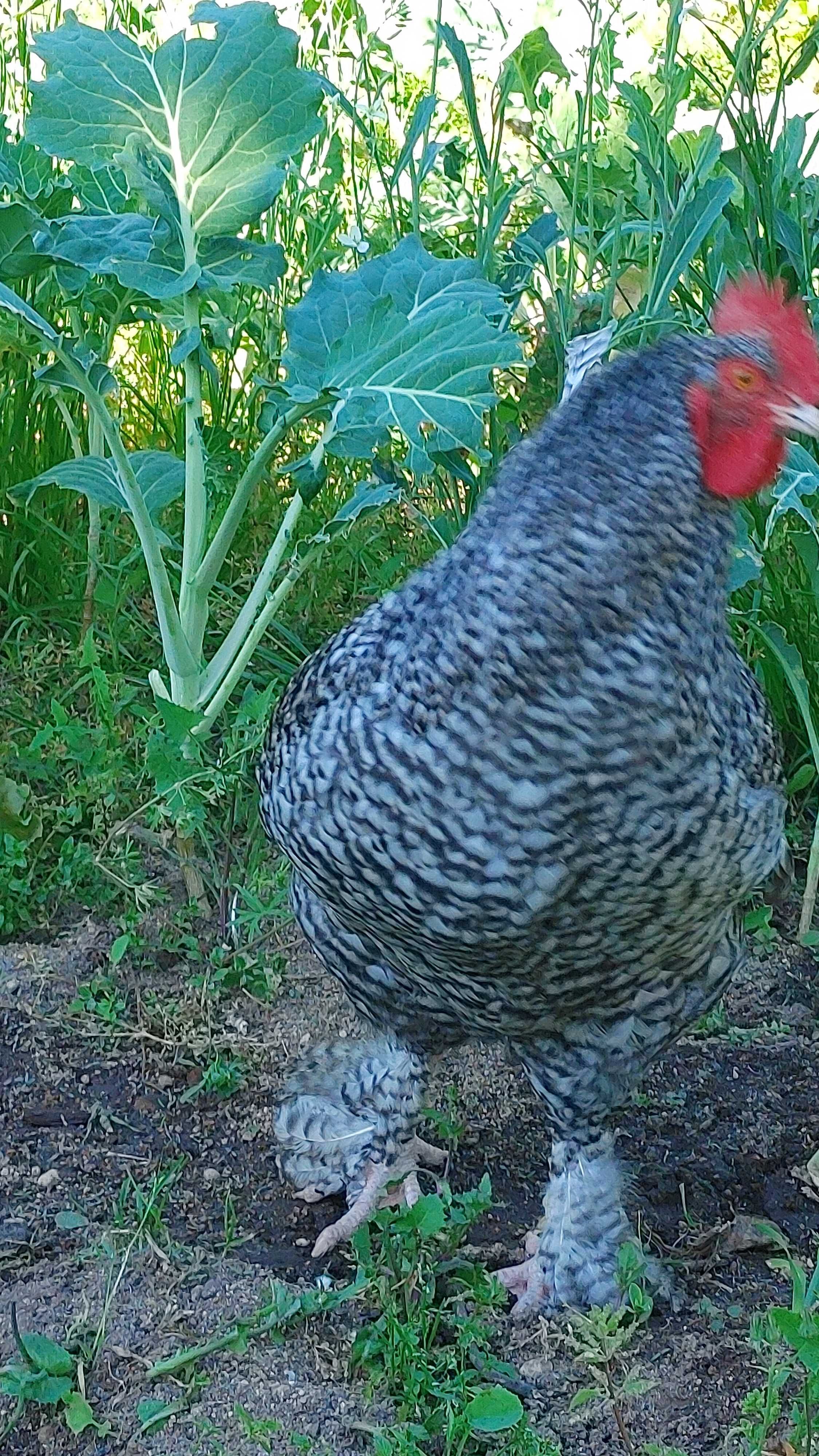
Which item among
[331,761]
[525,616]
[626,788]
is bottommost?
[331,761]

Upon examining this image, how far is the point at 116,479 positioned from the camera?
2.85 meters

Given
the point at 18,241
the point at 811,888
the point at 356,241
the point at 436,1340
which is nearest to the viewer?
the point at 436,1340

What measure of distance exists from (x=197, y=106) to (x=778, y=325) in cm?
107

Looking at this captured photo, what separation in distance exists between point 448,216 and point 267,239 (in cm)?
46

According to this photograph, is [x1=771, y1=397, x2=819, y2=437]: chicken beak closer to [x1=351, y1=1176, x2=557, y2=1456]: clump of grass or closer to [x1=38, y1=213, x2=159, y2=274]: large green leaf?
[x1=38, y1=213, x2=159, y2=274]: large green leaf

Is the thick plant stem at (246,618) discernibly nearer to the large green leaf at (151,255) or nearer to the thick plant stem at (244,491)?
the thick plant stem at (244,491)

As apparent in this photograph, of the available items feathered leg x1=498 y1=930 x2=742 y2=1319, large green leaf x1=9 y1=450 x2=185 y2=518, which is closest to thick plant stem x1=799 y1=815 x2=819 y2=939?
feathered leg x1=498 y1=930 x2=742 y2=1319

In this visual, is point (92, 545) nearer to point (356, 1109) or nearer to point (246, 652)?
point (246, 652)

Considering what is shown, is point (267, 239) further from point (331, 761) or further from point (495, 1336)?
point (495, 1336)

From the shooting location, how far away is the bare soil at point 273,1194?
2168 mm

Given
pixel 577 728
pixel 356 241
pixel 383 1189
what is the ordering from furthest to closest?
pixel 356 241, pixel 383 1189, pixel 577 728

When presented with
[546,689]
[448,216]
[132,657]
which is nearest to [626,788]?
[546,689]

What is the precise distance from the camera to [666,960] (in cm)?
227

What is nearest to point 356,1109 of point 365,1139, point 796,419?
point 365,1139
